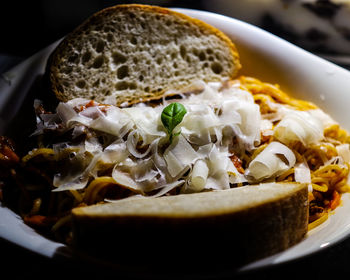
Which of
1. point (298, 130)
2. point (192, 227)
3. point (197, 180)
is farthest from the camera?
point (298, 130)

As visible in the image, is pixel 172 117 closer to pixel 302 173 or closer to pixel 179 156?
pixel 179 156

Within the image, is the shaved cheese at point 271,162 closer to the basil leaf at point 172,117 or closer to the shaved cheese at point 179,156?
the shaved cheese at point 179,156

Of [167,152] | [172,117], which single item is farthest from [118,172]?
[172,117]

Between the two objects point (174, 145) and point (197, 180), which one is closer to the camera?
point (197, 180)

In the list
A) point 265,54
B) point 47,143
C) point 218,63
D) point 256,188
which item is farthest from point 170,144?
point 265,54

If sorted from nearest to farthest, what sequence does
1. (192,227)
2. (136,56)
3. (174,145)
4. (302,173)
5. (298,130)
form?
(192,227) → (174,145) → (302,173) → (298,130) → (136,56)

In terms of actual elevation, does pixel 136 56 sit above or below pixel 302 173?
above

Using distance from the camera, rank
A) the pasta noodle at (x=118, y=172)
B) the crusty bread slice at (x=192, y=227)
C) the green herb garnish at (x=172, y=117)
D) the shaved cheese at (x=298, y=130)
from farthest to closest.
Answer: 1. the shaved cheese at (x=298, y=130)
2. the green herb garnish at (x=172, y=117)
3. the pasta noodle at (x=118, y=172)
4. the crusty bread slice at (x=192, y=227)

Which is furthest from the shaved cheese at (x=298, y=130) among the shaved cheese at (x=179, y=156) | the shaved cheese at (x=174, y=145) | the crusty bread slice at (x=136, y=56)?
the crusty bread slice at (x=136, y=56)
